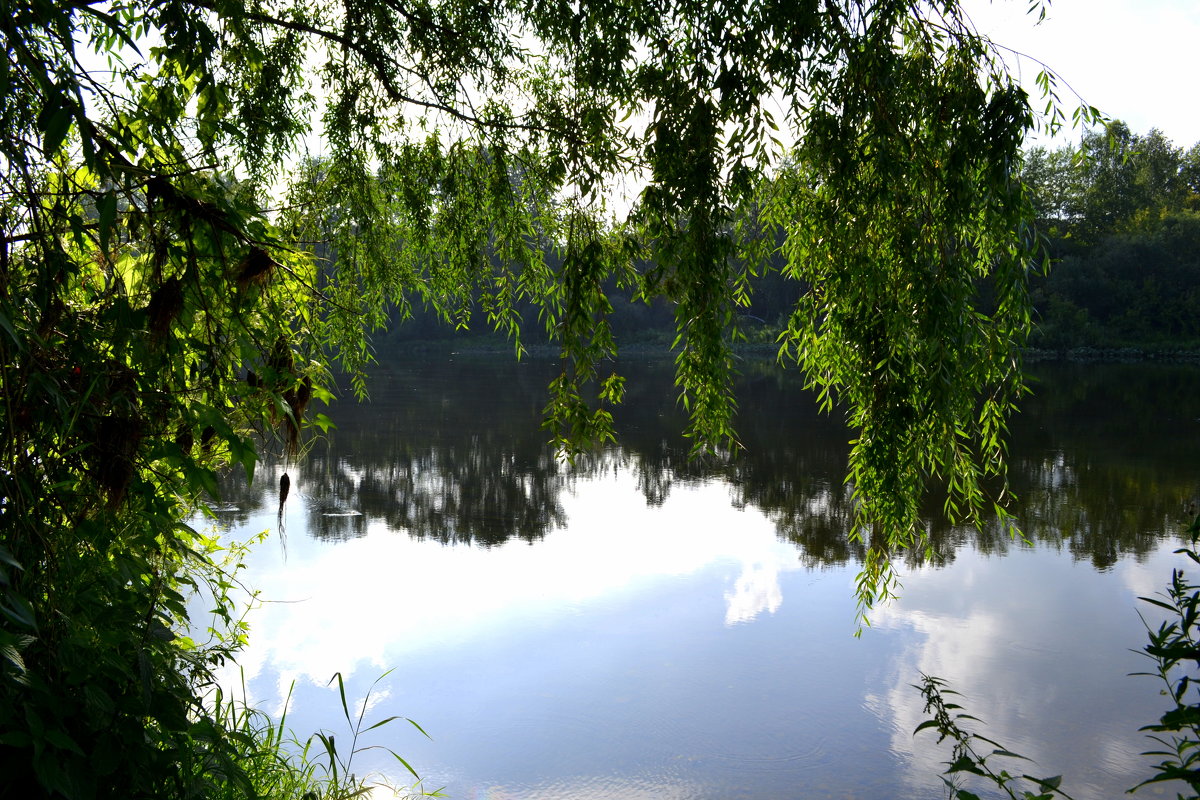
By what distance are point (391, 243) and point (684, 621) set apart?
3.41 meters

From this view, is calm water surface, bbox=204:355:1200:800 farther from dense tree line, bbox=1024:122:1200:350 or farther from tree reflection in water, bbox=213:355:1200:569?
dense tree line, bbox=1024:122:1200:350

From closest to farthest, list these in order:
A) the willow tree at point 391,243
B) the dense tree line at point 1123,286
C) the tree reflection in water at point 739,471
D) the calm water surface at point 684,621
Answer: the willow tree at point 391,243, the calm water surface at point 684,621, the tree reflection in water at point 739,471, the dense tree line at point 1123,286

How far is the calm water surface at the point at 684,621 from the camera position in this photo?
4.67 metres

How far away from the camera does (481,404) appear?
17.2 m

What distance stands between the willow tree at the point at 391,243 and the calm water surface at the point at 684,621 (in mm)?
1989

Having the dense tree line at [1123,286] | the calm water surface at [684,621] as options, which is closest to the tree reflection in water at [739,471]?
the calm water surface at [684,621]

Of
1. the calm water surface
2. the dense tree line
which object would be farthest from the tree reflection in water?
the dense tree line

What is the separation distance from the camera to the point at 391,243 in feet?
14.3

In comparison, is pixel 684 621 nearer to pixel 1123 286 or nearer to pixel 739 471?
pixel 739 471

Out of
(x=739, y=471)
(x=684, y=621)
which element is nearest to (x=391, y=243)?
(x=684, y=621)

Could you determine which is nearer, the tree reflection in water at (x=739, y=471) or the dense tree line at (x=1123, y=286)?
the tree reflection in water at (x=739, y=471)

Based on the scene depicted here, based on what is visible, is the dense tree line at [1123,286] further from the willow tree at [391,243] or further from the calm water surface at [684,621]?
the willow tree at [391,243]

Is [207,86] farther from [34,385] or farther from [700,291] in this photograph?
[700,291]

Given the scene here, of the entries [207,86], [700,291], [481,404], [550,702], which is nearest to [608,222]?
[700,291]
